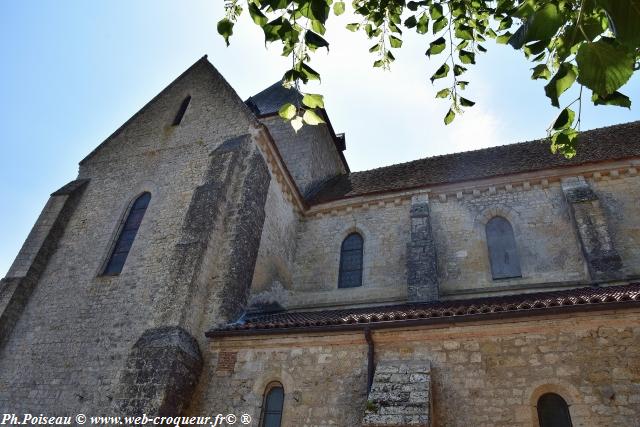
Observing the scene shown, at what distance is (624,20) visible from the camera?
1949mm

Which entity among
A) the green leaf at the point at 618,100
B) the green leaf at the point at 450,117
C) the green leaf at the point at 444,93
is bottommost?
the green leaf at the point at 618,100

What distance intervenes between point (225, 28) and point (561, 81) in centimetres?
263

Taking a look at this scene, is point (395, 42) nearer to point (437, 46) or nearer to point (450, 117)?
point (437, 46)

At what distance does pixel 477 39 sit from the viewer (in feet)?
16.6

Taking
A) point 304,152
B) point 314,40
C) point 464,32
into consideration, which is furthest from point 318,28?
point 304,152

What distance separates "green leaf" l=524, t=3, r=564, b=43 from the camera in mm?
2250

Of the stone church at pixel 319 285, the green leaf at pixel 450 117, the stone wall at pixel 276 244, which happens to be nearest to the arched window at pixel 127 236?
the stone church at pixel 319 285

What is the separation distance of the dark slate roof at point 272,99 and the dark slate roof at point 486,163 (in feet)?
15.5

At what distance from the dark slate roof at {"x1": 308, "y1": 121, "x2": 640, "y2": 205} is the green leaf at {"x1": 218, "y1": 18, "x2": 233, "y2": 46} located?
380 inches

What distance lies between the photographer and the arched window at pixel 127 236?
35.5 feet

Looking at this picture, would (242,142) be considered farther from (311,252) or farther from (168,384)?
(168,384)

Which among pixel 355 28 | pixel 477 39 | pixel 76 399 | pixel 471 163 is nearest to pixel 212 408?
pixel 76 399

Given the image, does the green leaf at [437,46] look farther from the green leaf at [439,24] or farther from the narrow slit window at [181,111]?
the narrow slit window at [181,111]

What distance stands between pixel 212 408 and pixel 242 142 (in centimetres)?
651
